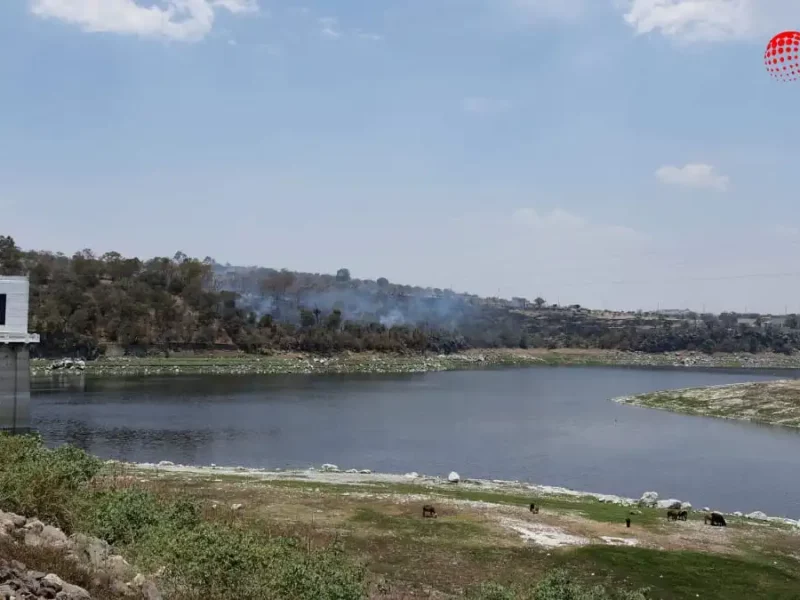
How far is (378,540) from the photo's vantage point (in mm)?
28203

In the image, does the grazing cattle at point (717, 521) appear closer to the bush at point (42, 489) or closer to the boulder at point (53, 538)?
the bush at point (42, 489)

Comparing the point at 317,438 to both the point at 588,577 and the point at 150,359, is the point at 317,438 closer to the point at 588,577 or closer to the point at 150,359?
the point at 588,577

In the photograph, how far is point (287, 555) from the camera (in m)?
18.3

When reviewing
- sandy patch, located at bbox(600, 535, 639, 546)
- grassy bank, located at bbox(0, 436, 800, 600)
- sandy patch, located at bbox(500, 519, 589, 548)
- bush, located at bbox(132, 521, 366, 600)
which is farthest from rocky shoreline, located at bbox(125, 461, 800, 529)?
bush, located at bbox(132, 521, 366, 600)

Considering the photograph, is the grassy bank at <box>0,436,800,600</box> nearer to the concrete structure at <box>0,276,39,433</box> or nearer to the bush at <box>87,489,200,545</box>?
the bush at <box>87,489,200,545</box>

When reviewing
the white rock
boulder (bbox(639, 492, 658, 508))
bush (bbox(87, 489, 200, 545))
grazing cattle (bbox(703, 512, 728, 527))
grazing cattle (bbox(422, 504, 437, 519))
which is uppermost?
bush (bbox(87, 489, 200, 545))

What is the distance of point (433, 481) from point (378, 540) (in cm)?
2085

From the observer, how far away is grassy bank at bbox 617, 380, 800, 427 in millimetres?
91625

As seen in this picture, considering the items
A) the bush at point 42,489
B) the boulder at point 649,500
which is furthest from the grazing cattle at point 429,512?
the boulder at point 649,500

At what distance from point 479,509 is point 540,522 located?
330cm

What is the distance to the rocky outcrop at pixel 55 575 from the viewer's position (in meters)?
12.2

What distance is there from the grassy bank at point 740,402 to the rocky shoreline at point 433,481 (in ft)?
166

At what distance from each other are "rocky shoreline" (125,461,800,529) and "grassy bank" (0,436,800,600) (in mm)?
1977

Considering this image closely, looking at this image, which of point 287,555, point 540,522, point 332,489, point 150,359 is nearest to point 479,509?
point 540,522
